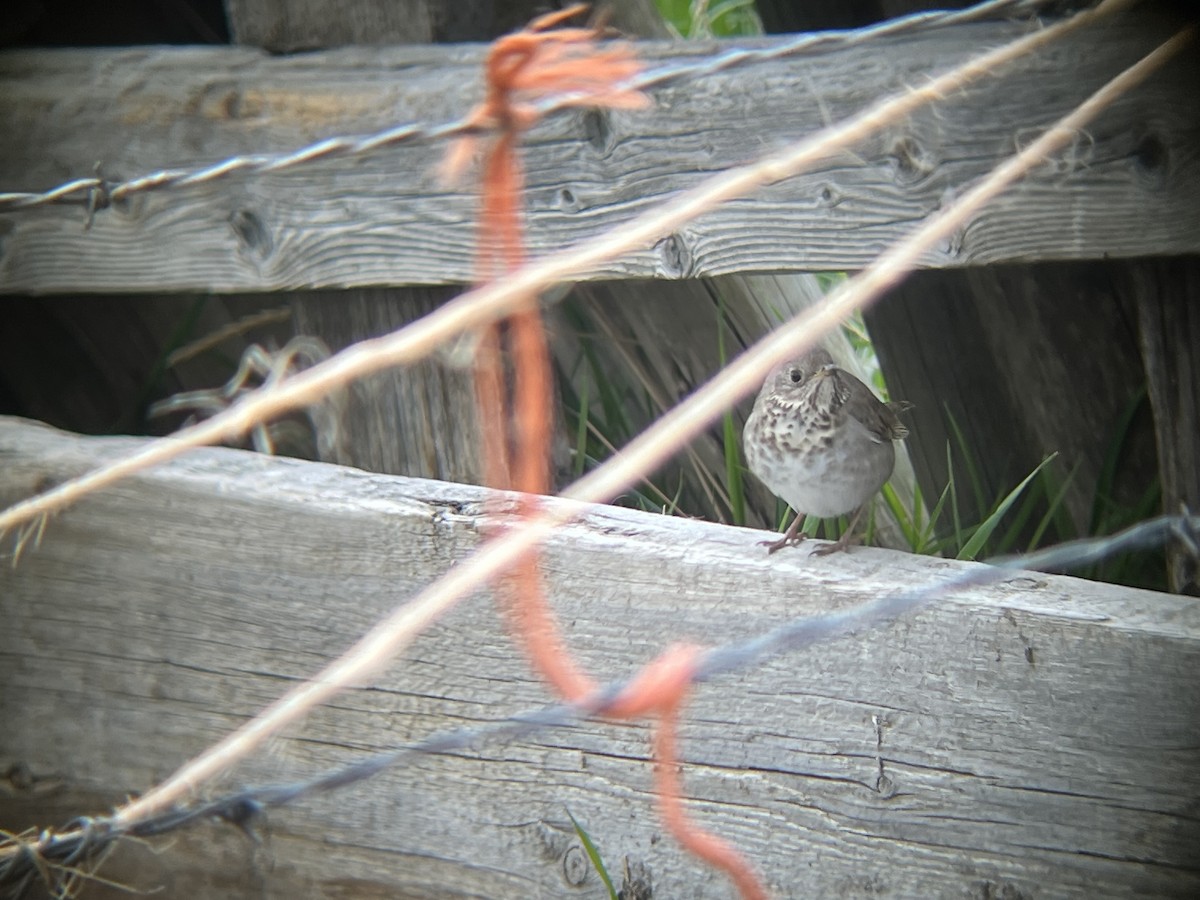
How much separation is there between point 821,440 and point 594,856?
895mm

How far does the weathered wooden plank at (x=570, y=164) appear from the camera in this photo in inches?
64.1

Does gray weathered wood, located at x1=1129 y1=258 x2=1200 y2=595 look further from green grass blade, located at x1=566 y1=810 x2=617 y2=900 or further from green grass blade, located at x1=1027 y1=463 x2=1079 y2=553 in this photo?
green grass blade, located at x1=566 y1=810 x2=617 y2=900

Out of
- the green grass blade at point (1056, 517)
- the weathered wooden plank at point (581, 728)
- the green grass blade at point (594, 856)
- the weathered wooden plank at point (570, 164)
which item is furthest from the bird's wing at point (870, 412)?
the green grass blade at point (594, 856)

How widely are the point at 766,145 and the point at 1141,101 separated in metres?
0.55

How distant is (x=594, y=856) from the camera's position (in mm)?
1633


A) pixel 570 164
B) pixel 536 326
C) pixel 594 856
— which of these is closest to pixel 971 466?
pixel 570 164

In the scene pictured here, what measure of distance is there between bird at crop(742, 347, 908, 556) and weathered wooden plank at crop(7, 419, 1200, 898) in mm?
448

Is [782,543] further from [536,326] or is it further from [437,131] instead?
[437,131]

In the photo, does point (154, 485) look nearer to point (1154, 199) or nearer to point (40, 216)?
point (40, 216)

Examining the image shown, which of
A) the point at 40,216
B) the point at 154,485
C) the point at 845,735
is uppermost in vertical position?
the point at 40,216

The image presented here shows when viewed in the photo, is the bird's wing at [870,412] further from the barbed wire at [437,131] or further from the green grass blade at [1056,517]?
the barbed wire at [437,131]

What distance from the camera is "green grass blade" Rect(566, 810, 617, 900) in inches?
64.1

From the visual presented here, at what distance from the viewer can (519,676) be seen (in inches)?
65.8

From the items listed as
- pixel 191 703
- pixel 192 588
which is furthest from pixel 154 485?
pixel 191 703
